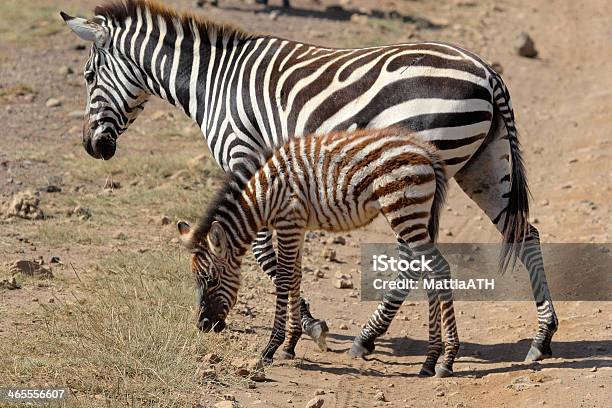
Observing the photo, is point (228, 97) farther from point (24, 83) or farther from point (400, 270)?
point (24, 83)

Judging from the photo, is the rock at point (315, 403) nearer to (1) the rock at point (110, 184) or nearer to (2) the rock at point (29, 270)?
(2) the rock at point (29, 270)

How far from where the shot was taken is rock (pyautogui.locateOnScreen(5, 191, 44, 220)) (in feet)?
31.0

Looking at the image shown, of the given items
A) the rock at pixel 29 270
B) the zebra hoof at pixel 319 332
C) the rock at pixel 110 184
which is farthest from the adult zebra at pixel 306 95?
the rock at pixel 110 184

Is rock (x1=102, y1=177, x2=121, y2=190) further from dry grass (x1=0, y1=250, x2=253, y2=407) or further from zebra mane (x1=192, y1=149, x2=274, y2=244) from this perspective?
zebra mane (x1=192, y1=149, x2=274, y2=244)

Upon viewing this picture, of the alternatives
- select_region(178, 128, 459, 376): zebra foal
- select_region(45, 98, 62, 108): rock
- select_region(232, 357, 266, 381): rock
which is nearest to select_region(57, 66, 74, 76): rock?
select_region(45, 98, 62, 108): rock

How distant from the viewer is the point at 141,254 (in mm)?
8719

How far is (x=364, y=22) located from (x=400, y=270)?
1253 cm

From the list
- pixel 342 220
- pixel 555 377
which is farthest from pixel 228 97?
pixel 555 377

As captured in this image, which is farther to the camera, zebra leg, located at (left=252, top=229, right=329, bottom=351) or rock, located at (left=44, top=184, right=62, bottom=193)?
rock, located at (left=44, top=184, right=62, bottom=193)

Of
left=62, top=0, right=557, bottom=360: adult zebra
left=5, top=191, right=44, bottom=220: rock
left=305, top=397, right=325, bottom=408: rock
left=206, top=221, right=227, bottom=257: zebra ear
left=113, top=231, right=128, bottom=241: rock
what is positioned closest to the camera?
left=305, top=397, right=325, bottom=408: rock

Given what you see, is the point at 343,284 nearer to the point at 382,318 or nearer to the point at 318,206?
the point at 382,318

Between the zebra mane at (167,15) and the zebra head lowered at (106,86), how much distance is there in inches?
4.0

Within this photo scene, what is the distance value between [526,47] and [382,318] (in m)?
11.6

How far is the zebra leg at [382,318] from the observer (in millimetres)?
7191
